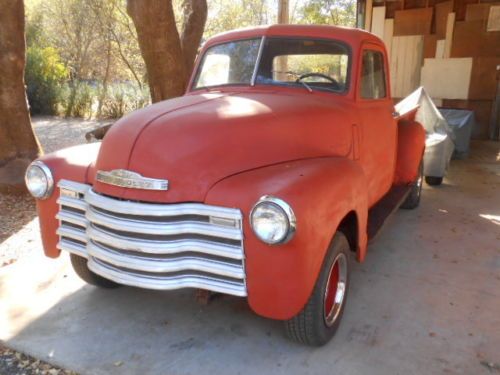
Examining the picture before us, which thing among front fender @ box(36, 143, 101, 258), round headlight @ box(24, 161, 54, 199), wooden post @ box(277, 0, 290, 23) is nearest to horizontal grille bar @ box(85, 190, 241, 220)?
front fender @ box(36, 143, 101, 258)

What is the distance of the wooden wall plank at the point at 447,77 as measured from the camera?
30.3ft

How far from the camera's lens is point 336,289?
2895 mm

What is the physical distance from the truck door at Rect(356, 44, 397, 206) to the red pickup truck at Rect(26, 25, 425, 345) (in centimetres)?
9

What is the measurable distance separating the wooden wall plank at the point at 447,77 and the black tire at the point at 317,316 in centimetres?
795

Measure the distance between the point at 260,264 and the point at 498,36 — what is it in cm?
887

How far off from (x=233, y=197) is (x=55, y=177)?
1313mm

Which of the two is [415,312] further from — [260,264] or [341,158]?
[260,264]

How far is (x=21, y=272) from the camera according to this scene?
361 centimetres

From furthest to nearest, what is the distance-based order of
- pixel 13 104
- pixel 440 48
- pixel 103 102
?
pixel 103 102
pixel 440 48
pixel 13 104

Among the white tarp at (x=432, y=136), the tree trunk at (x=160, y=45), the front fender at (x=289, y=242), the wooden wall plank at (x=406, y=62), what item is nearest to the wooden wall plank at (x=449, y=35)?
the wooden wall plank at (x=406, y=62)

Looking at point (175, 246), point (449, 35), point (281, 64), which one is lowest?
point (175, 246)

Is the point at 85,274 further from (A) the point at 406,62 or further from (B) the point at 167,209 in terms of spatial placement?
(A) the point at 406,62

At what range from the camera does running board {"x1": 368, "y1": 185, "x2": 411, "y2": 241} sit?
11.5 feet

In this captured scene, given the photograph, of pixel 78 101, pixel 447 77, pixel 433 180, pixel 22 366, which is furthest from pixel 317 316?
pixel 78 101
